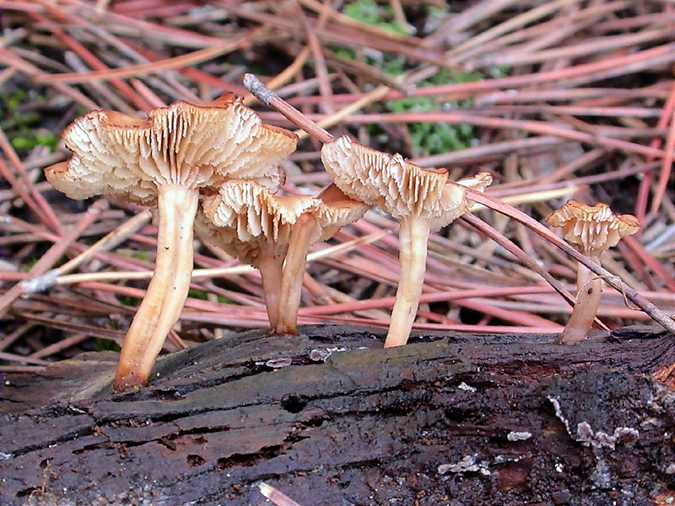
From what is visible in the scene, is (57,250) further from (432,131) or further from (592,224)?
(592,224)

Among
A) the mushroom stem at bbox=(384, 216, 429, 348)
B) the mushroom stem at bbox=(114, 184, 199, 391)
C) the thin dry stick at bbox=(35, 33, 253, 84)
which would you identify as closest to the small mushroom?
the mushroom stem at bbox=(384, 216, 429, 348)

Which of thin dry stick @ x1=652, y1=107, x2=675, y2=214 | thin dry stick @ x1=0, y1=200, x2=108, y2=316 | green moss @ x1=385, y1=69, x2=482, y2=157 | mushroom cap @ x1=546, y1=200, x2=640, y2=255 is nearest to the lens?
mushroom cap @ x1=546, y1=200, x2=640, y2=255

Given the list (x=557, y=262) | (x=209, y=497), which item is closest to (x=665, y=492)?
(x=209, y=497)

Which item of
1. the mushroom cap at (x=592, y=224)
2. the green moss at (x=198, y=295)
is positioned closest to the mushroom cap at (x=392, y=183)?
the mushroom cap at (x=592, y=224)

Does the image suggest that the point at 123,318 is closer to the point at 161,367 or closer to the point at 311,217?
the point at 161,367

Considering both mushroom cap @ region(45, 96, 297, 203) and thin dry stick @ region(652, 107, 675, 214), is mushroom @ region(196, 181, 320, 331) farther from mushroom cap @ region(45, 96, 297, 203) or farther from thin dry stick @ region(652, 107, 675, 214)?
thin dry stick @ region(652, 107, 675, 214)

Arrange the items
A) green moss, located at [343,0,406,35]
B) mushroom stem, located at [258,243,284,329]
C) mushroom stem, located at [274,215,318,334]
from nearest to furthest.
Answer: mushroom stem, located at [274,215,318,334] → mushroom stem, located at [258,243,284,329] → green moss, located at [343,0,406,35]

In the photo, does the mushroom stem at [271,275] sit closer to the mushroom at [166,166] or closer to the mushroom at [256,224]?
the mushroom at [256,224]
